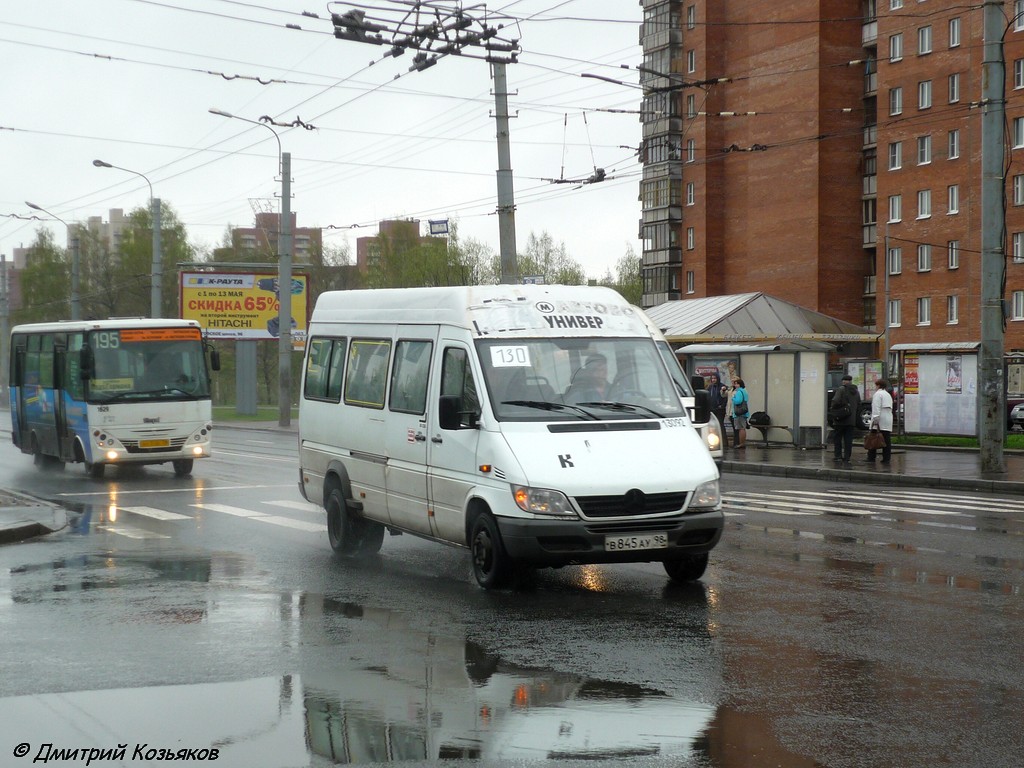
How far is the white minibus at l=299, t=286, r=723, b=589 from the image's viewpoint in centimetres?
958

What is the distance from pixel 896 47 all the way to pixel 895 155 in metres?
5.33

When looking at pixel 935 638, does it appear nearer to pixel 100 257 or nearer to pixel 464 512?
pixel 464 512

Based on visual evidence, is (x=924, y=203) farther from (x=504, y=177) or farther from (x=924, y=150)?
(x=504, y=177)

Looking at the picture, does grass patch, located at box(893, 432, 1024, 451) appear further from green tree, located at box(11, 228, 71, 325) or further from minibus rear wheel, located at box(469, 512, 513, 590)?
green tree, located at box(11, 228, 71, 325)

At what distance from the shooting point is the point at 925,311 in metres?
67.1

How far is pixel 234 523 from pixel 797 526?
20.6ft

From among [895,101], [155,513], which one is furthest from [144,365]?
[895,101]

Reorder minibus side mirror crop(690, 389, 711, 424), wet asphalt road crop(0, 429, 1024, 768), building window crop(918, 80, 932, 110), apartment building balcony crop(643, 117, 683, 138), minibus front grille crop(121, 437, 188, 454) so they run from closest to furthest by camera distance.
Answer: wet asphalt road crop(0, 429, 1024, 768), minibus side mirror crop(690, 389, 711, 424), minibus front grille crop(121, 437, 188, 454), building window crop(918, 80, 932, 110), apartment building balcony crop(643, 117, 683, 138)

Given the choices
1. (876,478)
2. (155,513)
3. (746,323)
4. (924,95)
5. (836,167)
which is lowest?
(876,478)

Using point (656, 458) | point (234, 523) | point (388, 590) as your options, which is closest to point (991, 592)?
point (656, 458)

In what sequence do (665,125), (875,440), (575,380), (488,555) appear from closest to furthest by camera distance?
(488,555) → (575,380) → (875,440) → (665,125)

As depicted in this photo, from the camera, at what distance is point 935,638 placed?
27.1ft

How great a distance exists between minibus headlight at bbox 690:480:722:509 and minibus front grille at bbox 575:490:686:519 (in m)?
0.19

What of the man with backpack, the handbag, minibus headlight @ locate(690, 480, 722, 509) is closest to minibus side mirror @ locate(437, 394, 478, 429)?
minibus headlight @ locate(690, 480, 722, 509)
